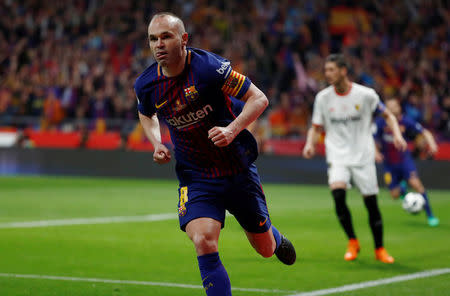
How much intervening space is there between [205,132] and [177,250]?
4555mm

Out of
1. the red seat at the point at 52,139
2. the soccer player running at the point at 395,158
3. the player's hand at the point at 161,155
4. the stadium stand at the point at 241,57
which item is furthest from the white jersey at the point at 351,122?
the red seat at the point at 52,139

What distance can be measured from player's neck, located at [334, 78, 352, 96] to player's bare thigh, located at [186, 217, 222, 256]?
4284 millimetres

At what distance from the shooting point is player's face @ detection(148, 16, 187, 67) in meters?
5.45

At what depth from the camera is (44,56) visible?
2873 cm

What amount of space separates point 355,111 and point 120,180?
50.9ft

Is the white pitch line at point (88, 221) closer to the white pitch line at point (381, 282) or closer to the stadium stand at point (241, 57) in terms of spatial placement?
the white pitch line at point (381, 282)

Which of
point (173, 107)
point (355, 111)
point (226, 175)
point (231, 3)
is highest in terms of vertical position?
point (173, 107)

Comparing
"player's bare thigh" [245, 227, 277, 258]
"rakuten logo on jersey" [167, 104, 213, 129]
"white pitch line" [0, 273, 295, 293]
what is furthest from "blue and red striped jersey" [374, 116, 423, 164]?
"rakuten logo on jersey" [167, 104, 213, 129]

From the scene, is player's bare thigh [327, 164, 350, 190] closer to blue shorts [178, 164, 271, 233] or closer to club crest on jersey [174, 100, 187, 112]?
blue shorts [178, 164, 271, 233]

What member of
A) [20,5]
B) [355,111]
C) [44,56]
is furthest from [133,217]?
[20,5]

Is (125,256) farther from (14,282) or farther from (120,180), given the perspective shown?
(120,180)

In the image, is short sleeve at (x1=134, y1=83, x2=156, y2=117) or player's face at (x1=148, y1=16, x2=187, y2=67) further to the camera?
short sleeve at (x1=134, y1=83, x2=156, y2=117)

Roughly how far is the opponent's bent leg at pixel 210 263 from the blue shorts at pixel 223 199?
0.55 ft

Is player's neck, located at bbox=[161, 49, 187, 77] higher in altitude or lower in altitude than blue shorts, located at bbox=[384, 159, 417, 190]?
higher
